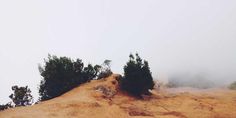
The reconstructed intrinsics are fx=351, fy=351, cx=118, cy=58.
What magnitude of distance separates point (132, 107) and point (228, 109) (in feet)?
22.7

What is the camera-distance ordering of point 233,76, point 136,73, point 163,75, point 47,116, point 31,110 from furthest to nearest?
point 163,75, point 233,76, point 136,73, point 31,110, point 47,116

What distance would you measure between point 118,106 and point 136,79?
196 inches

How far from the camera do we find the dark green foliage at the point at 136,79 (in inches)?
1153

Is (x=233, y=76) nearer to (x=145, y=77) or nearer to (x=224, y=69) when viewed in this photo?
(x=224, y=69)

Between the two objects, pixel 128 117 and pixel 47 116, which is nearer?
pixel 47 116

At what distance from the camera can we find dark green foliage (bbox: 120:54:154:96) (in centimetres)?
2928

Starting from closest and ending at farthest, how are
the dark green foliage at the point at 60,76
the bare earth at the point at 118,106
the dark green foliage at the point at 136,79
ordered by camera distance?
the bare earth at the point at 118,106 < the dark green foliage at the point at 136,79 < the dark green foliage at the point at 60,76

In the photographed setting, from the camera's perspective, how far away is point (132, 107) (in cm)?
2505

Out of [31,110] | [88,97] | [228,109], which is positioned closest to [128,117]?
[88,97]

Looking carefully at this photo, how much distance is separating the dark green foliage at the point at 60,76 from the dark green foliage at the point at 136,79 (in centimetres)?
468

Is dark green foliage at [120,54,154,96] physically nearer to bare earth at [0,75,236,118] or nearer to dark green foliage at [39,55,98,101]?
bare earth at [0,75,236,118]

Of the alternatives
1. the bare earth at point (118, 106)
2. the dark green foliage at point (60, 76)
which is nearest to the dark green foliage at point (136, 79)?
the bare earth at point (118, 106)

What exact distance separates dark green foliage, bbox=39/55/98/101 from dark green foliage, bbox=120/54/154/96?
4678 mm

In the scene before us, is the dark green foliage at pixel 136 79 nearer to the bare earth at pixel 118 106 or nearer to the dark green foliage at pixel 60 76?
the bare earth at pixel 118 106
